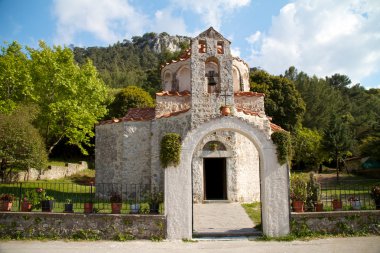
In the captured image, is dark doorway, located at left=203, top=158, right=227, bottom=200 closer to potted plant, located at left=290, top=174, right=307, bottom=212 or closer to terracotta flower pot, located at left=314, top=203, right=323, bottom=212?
potted plant, located at left=290, top=174, right=307, bottom=212

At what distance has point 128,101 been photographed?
40.7 meters

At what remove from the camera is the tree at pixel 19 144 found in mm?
19641

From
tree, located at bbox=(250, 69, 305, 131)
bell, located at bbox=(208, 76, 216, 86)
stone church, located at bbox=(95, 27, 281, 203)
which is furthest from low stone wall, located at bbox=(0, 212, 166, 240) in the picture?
tree, located at bbox=(250, 69, 305, 131)

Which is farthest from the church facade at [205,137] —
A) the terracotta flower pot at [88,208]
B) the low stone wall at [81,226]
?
the terracotta flower pot at [88,208]

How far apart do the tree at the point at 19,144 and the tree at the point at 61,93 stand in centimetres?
574

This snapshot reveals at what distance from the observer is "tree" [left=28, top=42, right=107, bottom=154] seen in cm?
2661

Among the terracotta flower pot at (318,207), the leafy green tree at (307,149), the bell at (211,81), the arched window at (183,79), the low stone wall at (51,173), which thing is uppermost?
the arched window at (183,79)

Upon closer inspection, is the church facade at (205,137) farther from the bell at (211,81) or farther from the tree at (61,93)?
the tree at (61,93)

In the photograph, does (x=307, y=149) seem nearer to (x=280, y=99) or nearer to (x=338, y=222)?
(x=280, y=99)

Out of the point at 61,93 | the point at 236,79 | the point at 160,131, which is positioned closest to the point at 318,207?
the point at 160,131

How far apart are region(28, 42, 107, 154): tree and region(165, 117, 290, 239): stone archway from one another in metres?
19.7

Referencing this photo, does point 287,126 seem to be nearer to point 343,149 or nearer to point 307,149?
point 307,149

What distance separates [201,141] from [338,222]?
29.8 feet

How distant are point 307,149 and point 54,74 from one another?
26951 mm
